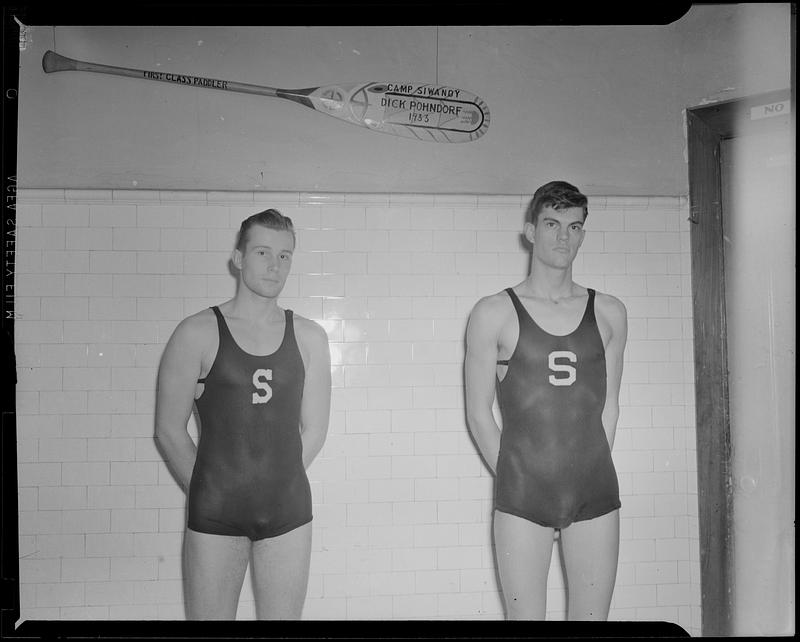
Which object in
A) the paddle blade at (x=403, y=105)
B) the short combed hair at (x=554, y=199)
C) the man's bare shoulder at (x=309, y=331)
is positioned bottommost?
the man's bare shoulder at (x=309, y=331)

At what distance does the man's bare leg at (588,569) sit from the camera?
207 centimetres

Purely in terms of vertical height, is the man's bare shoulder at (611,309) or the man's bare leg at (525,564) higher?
the man's bare shoulder at (611,309)

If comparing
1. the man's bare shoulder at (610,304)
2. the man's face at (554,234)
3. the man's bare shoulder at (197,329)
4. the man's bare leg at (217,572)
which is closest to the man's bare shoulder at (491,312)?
the man's face at (554,234)

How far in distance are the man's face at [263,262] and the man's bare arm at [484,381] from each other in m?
0.62

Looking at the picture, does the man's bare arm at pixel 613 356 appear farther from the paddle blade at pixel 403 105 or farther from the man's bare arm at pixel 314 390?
the man's bare arm at pixel 314 390

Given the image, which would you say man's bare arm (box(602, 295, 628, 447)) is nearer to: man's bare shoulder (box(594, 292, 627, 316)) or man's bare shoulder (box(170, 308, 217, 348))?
man's bare shoulder (box(594, 292, 627, 316))

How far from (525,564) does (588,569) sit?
194mm

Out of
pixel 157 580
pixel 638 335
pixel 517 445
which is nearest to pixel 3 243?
pixel 157 580

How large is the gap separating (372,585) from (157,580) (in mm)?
647

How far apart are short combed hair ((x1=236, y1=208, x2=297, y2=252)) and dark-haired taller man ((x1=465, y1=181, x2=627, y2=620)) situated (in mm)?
634

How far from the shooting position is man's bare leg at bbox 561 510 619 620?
6.78 feet

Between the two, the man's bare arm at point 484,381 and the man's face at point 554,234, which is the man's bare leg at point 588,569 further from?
the man's face at point 554,234

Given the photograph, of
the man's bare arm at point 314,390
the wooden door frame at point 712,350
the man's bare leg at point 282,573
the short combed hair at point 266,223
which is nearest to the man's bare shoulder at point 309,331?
the man's bare arm at point 314,390

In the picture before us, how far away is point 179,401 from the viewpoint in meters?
2.05
